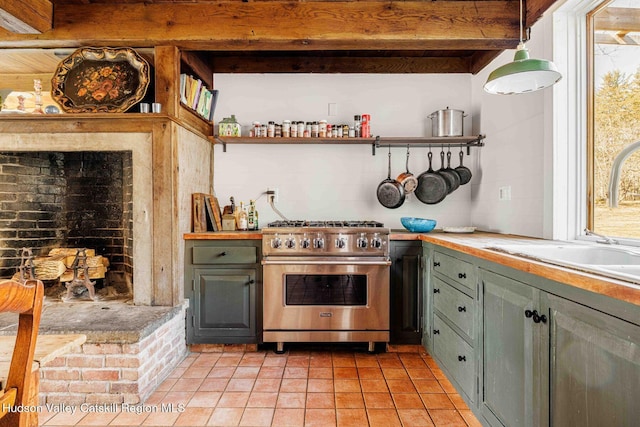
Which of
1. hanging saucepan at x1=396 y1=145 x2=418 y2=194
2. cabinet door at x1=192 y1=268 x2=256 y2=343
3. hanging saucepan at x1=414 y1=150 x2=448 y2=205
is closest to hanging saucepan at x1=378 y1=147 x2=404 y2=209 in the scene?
hanging saucepan at x1=396 y1=145 x2=418 y2=194

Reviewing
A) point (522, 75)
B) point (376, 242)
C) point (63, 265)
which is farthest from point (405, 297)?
point (63, 265)

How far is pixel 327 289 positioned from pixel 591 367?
1.77 meters

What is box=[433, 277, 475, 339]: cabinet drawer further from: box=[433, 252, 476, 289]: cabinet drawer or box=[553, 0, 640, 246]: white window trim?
box=[553, 0, 640, 246]: white window trim

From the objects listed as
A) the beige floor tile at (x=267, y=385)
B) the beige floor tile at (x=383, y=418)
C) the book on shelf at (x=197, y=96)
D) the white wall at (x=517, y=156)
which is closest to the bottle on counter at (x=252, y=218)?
the book on shelf at (x=197, y=96)

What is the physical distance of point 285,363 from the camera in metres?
2.48

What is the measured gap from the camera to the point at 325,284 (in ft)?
8.56

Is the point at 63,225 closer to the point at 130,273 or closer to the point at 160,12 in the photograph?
the point at 130,273

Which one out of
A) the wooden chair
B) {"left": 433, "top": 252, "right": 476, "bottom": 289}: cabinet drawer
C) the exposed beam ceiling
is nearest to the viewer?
the wooden chair

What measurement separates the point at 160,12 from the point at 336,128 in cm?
150

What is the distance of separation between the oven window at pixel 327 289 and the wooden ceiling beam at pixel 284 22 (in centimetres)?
164

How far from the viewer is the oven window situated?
2.61 metres

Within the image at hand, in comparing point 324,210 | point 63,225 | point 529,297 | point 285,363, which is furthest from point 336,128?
point 63,225

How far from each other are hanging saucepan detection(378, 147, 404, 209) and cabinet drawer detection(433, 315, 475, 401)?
109cm

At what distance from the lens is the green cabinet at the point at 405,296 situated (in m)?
2.64
